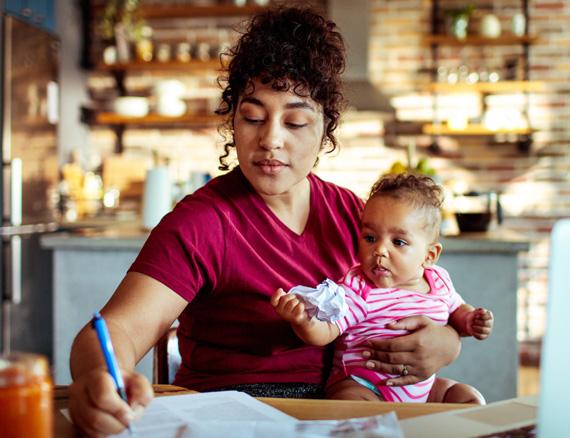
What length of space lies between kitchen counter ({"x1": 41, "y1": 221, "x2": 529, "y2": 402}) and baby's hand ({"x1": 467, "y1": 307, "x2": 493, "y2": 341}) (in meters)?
1.35

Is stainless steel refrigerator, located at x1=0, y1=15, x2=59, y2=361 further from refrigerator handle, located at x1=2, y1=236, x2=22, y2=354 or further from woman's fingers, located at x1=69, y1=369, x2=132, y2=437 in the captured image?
woman's fingers, located at x1=69, y1=369, x2=132, y2=437

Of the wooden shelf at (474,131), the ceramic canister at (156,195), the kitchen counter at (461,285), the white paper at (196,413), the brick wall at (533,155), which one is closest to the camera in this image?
the white paper at (196,413)

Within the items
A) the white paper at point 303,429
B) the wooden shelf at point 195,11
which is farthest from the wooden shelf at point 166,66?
the white paper at point 303,429

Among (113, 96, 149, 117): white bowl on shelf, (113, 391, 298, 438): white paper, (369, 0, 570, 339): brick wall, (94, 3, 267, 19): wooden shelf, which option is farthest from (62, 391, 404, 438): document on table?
(94, 3, 267, 19): wooden shelf

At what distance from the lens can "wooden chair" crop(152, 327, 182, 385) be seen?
5.16ft

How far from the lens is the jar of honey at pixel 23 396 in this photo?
709 mm

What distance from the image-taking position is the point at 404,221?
1536 mm

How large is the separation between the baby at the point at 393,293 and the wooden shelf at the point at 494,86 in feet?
12.0

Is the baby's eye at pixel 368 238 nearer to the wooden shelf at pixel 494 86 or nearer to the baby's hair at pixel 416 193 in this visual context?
the baby's hair at pixel 416 193

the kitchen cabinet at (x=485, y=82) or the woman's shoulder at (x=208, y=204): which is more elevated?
the kitchen cabinet at (x=485, y=82)

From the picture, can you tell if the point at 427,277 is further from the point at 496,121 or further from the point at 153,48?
the point at 153,48

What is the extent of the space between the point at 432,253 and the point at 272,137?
1.61 ft

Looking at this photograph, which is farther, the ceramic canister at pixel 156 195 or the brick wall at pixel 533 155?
the brick wall at pixel 533 155

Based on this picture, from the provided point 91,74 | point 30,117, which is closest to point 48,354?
point 30,117
